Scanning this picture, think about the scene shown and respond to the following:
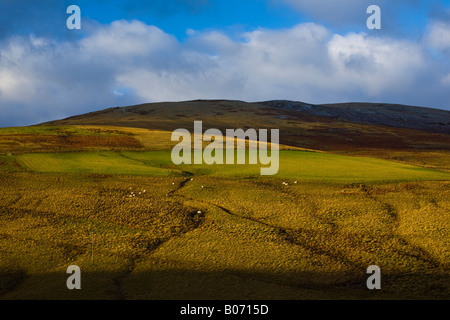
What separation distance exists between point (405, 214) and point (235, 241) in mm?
7843

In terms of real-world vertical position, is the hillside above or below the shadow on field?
above

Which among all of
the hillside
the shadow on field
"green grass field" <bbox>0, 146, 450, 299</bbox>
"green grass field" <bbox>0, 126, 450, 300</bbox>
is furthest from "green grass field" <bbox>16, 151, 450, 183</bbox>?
the hillside

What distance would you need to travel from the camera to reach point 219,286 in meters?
10.3

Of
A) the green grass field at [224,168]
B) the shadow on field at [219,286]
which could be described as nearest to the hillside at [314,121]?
the green grass field at [224,168]

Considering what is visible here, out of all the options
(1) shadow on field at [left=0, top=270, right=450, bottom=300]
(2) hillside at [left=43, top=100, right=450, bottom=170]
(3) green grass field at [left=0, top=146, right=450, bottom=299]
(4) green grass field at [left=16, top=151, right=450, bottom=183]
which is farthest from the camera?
(2) hillside at [left=43, top=100, right=450, bottom=170]

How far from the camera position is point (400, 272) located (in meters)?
11.2

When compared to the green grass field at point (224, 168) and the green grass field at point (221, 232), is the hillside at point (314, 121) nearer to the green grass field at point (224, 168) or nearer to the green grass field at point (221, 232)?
the green grass field at point (224, 168)

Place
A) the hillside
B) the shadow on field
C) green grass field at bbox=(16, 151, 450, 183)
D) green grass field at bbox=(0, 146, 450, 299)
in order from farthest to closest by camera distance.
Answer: the hillside → green grass field at bbox=(16, 151, 450, 183) → green grass field at bbox=(0, 146, 450, 299) → the shadow on field

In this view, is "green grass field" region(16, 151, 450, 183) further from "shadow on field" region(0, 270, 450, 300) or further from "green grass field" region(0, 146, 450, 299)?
"shadow on field" region(0, 270, 450, 300)

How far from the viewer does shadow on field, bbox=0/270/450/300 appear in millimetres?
9758

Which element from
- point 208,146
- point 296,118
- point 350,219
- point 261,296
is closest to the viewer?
point 261,296
